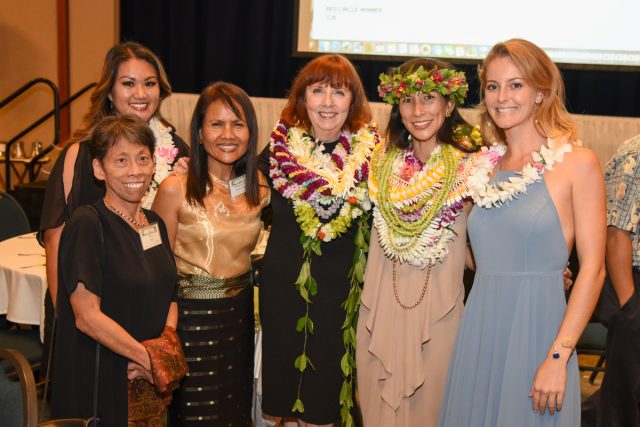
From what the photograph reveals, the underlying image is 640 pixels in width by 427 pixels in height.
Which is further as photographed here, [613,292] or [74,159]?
[613,292]

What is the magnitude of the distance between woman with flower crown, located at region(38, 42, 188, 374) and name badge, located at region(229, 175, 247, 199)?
0.23m

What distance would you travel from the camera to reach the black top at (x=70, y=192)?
286 centimetres

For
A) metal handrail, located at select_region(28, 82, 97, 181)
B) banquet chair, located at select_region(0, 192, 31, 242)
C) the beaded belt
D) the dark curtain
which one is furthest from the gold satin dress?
metal handrail, located at select_region(28, 82, 97, 181)

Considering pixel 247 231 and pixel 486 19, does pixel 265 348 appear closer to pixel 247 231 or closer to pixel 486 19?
pixel 247 231

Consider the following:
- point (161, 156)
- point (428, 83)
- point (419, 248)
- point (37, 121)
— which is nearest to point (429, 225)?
point (419, 248)

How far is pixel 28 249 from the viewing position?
4.47 meters

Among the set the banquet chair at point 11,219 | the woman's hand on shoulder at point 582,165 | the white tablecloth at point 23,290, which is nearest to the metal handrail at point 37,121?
the banquet chair at point 11,219

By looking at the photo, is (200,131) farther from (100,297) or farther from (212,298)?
(100,297)

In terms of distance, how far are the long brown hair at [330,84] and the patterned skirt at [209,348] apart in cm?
78

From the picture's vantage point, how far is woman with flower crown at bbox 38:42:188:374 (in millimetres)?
2869

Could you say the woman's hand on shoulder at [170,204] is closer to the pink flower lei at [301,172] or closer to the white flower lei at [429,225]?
the pink flower lei at [301,172]

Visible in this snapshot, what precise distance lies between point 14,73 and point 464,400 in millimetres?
8789

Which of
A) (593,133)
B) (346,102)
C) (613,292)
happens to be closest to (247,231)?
(346,102)

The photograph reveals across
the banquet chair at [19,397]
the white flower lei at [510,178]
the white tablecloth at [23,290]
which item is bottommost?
the white tablecloth at [23,290]
